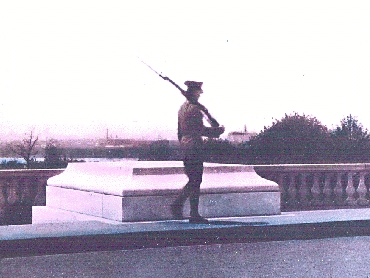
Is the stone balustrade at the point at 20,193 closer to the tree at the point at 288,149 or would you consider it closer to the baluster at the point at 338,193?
the baluster at the point at 338,193

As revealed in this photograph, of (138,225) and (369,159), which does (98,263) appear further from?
(369,159)

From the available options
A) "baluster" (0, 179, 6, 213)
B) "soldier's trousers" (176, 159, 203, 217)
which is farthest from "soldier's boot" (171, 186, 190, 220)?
"baluster" (0, 179, 6, 213)

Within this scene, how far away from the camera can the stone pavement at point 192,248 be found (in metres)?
8.51

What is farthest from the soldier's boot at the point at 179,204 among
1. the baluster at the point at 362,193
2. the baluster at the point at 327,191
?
the baluster at the point at 362,193

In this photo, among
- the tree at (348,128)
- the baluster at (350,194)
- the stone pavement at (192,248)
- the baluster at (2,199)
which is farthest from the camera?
the tree at (348,128)

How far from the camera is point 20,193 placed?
49.8 ft

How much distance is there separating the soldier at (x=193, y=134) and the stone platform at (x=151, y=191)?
0.70 metres

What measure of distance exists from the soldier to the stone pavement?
64 centimetres

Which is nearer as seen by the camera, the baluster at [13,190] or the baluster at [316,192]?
the baluster at [13,190]

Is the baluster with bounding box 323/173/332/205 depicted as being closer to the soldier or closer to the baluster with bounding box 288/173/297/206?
the baluster with bounding box 288/173/297/206

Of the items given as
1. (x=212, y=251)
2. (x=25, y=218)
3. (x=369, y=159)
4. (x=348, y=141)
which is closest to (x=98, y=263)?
(x=212, y=251)

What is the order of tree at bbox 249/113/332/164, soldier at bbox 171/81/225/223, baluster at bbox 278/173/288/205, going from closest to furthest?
1. soldier at bbox 171/81/225/223
2. baluster at bbox 278/173/288/205
3. tree at bbox 249/113/332/164

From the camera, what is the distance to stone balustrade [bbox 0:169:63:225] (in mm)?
14953

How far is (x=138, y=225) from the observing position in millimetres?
10859
